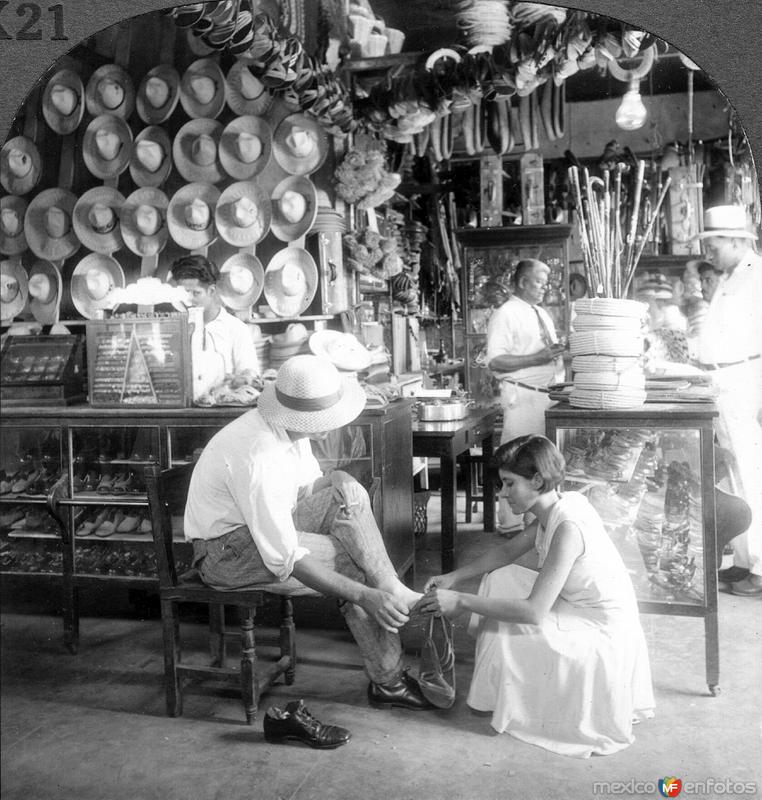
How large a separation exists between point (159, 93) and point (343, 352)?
98.3 inches

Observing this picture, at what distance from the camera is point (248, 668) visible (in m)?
2.56

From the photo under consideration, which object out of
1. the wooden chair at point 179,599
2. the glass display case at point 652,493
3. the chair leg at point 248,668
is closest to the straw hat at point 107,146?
the wooden chair at point 179,599

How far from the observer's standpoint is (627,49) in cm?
380

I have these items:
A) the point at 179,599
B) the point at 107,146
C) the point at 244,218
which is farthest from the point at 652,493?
the point at 107,146

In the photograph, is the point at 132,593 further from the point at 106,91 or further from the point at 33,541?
the point at 106,91

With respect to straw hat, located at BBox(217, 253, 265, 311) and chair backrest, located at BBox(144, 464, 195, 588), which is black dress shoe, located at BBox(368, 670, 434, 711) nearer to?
chair backrest, located at BBox(144, 464, 195, 588)

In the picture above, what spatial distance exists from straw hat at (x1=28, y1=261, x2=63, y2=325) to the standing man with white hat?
3502 mm

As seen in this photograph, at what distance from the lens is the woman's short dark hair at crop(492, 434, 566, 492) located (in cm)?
246

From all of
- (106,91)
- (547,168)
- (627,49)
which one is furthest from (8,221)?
(547,168)

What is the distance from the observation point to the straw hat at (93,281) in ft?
16.3

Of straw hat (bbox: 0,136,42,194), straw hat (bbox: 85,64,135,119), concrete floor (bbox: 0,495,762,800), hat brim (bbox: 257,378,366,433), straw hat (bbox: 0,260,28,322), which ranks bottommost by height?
concrete floor (bbox: 0,495,762,800)

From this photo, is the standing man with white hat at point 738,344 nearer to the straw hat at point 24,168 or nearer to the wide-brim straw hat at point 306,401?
the wide-brim straw hat at point 306,401

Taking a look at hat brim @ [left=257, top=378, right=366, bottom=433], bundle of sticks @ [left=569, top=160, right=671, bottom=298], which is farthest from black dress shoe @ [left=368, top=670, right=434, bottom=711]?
bundle of sticks @ [left=569, top=160, right=671, bottom=298]

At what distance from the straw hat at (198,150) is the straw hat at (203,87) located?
0.09 meters
